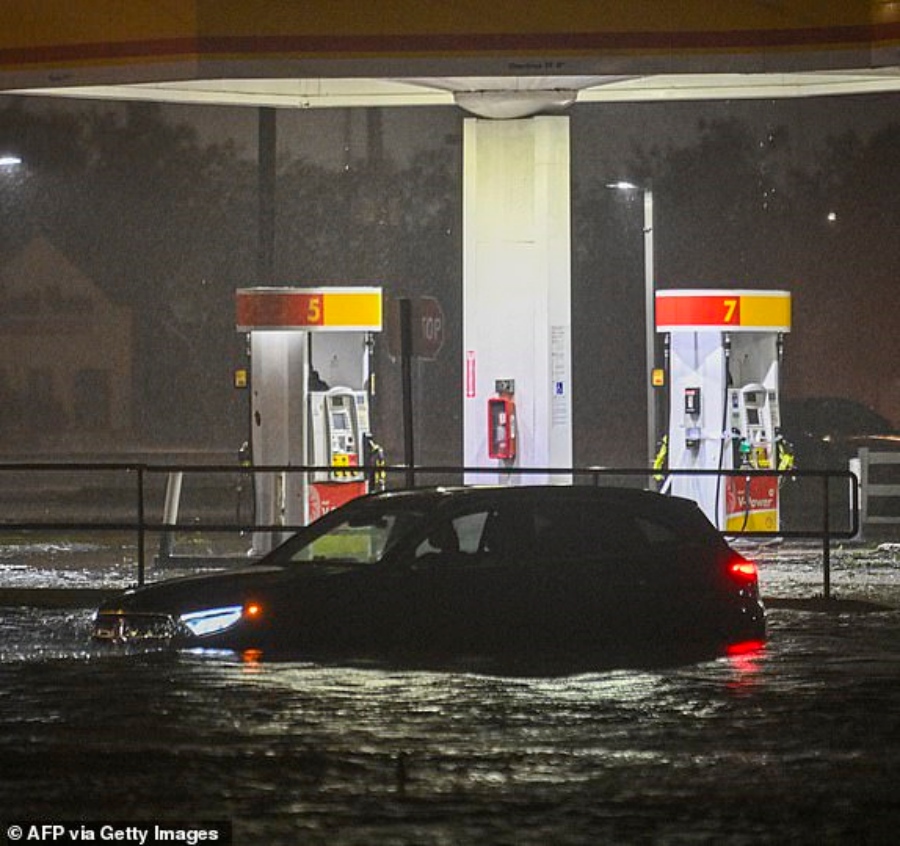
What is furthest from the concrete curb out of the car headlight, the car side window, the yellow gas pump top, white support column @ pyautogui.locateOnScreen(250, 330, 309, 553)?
the yellow gas pump top

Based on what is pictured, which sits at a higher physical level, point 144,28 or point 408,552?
point 144,28

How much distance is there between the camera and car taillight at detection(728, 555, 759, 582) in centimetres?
1444

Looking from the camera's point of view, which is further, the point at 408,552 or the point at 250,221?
the point at 250,221

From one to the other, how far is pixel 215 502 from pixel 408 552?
1362 inches

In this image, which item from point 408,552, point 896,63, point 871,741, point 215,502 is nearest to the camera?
point 871,741

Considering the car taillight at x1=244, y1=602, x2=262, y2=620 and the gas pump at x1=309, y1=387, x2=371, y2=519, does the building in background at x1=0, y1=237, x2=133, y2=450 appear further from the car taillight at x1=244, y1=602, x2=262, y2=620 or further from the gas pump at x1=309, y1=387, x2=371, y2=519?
the car taillight at x1=244, y1=602, x2=262, y2=620

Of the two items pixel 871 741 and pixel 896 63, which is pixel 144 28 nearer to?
pixel 896 63

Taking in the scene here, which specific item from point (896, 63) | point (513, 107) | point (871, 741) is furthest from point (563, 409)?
point (871, 741)

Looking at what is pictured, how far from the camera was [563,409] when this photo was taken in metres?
25.9

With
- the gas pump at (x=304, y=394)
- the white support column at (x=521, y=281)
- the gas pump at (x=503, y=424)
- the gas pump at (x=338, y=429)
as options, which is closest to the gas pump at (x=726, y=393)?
the white support column at (x=521, y=281)

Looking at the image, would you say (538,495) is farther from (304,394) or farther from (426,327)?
(304,394)

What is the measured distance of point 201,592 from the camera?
14.0 m

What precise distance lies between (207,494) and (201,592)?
125 feet

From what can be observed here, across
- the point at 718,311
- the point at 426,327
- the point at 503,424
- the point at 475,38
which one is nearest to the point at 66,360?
the point at 718,311
